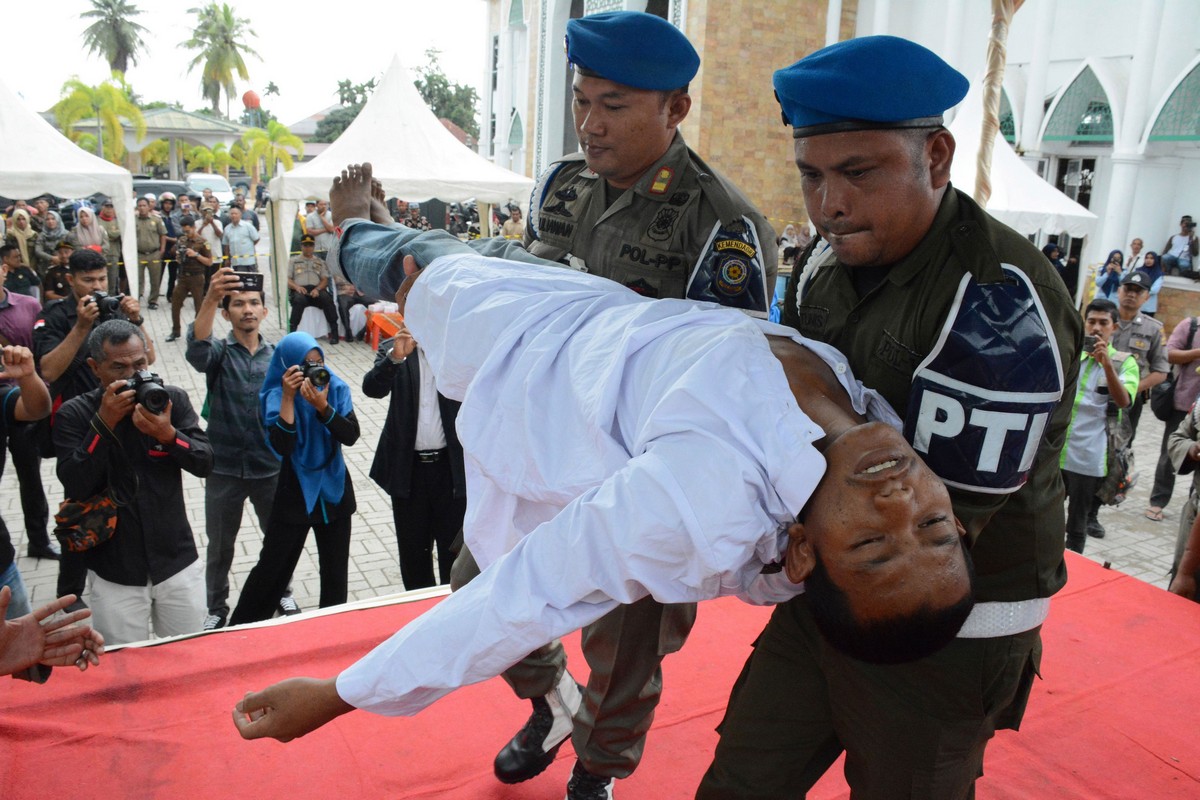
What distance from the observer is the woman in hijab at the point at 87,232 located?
11523 millimetres

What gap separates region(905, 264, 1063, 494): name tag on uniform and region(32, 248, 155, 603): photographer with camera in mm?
3208

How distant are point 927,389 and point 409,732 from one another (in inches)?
75.6

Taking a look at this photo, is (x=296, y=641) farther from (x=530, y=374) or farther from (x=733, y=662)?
(x=530, y=374)

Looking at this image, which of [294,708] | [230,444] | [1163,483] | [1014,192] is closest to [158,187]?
[1014,192]

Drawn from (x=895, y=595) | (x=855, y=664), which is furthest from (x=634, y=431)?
(x=855, y=664)

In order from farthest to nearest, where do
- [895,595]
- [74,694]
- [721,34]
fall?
1. [721,34]
2. [74,694]
3. [895,595]

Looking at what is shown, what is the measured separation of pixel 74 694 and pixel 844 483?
261 cm

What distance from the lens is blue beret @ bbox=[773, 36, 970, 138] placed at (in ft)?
4.97

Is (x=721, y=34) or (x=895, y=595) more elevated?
(x=721, y=34)

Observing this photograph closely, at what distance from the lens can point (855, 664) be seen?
1684 millimetres

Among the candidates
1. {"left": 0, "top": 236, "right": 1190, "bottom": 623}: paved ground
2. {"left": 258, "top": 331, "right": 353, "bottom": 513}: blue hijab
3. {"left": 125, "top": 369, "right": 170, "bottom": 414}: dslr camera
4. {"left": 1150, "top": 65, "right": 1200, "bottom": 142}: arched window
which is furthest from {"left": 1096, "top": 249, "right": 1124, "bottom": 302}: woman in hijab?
{"left": 125, "top": 369, "right": 170, "bottom": 414}: dslr camera

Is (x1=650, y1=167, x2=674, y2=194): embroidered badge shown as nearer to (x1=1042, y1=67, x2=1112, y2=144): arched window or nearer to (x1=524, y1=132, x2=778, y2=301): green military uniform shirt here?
(x1=524, y1=132, x2=778, y2=301): green military uniform shirt

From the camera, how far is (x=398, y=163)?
32.4 feet

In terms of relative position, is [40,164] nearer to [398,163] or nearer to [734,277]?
[398,163]
